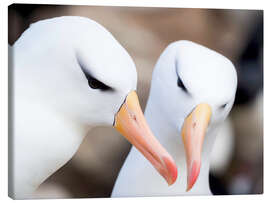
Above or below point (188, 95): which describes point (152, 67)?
above

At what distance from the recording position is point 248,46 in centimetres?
627

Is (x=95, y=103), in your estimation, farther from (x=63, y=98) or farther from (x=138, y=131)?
(x=138, y=131)

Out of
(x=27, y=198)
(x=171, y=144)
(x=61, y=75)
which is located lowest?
(x=27, y=198)

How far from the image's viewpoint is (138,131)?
18.9 ft

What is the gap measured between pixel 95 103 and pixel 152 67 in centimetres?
59

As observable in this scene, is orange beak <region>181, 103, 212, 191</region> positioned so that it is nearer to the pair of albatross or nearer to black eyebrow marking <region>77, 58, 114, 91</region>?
the pair of albatross

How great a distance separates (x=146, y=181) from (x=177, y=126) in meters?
0.51

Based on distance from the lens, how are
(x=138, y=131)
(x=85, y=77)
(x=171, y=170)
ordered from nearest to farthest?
(x=85, y=77), (x=138, y=131), (x=171, y=170)

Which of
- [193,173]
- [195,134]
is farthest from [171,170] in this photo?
[195,134]

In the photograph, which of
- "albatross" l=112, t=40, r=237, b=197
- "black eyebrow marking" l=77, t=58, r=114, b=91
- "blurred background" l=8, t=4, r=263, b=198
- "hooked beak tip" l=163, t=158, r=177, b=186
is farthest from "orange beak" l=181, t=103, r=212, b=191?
"black eyebrow marking" l=77, t=58, r=114, b=91

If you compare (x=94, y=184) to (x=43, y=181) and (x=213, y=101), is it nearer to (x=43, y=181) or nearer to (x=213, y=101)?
(x=43, y=181)

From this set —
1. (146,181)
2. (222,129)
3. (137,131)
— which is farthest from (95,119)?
(222,129)

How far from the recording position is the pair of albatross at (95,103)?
18.6 ft

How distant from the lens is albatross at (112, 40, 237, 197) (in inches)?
235
